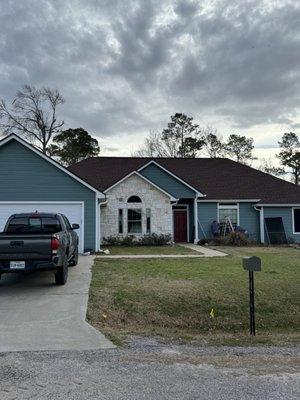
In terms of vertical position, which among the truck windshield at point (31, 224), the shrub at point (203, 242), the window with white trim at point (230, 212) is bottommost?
the shrub at point (203, 242)

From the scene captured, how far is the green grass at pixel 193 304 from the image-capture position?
850 cm

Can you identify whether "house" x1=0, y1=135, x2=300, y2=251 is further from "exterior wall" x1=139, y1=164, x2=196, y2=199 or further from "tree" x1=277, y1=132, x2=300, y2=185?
"tree" x1=277, y1=132, x2=300, y2=185

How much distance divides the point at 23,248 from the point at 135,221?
14.5 meters

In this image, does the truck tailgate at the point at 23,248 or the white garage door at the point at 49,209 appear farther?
the white garage door at the point at 49,209

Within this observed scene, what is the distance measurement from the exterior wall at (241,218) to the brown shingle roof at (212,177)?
566 millimetres

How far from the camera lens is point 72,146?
49.0 metres

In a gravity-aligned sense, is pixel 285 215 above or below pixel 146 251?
above

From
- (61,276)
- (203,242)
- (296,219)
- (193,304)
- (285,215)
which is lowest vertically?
(193,304)

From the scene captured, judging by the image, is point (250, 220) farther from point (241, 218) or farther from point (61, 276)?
point (61, 276)

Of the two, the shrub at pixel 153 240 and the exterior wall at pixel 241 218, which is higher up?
the exterior wall at pixel 241 218

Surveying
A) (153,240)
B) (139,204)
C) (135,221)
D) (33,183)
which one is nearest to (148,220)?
(135,221)

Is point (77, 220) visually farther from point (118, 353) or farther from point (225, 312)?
point (118, 353)

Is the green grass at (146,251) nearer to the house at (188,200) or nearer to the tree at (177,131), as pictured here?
the house at (188,200)

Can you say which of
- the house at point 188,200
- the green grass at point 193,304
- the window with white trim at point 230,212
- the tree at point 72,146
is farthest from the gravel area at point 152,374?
the tree at point 72,146
